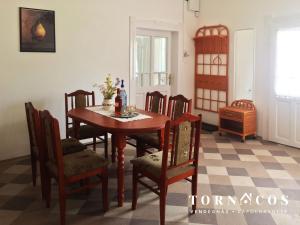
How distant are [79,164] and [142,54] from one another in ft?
11.2

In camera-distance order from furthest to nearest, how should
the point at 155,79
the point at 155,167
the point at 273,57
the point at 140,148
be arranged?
the point at 155,79 → the point at 273,57 → the point at 140,148 → the point at 155,167

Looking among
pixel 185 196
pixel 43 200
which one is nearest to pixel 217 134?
pixel 185 196

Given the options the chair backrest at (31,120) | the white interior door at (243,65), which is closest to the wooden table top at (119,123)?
the chair backrest at (31,120)

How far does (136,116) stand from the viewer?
332cm

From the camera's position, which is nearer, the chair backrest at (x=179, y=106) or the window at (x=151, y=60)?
the chair backrest at (x=179, y=106)

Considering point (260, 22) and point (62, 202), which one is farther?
point (260, 22)

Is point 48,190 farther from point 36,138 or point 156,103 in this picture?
point 156,103

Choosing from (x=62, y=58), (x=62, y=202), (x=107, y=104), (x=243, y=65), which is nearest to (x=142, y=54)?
(x=62, y=58)

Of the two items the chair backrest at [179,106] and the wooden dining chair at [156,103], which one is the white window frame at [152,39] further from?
the chair backrest at [179,106]

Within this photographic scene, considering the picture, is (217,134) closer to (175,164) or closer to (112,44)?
(112,44)

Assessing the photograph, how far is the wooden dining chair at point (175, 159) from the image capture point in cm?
239

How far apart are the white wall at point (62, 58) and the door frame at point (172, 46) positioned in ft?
0.29

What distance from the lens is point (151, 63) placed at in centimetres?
574

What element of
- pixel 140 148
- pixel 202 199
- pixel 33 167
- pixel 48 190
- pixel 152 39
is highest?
pixel 152 39
